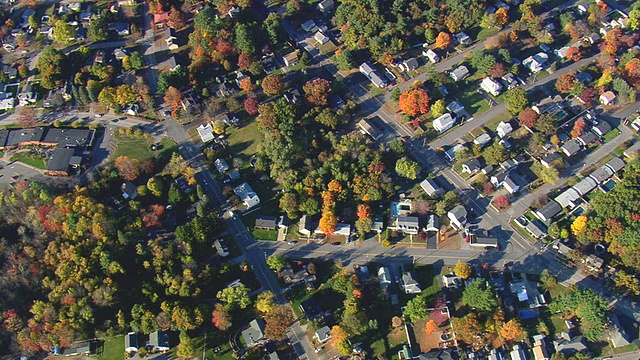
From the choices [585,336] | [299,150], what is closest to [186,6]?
[299,150]

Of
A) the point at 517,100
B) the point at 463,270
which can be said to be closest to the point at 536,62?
the point at 517,100

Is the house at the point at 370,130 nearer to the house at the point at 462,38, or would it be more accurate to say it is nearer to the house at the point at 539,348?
the house at the point at 462,38

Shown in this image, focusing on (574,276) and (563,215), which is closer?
(574,276)

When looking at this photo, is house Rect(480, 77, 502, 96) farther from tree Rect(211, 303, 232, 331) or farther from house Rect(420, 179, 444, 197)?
tree Rect(211, 303, 232, 331)

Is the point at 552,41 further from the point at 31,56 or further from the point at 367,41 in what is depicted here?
the point at 31,56

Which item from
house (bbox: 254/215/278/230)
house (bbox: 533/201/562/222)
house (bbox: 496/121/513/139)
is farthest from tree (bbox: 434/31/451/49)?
house (bbox: 254/215/278/230)

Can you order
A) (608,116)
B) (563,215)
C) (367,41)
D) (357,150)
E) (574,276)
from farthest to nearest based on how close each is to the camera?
(367,41) → (608,116) → (357,150) → (563,215) → (574,276)

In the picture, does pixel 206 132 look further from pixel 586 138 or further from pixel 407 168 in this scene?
pixel 586 138
